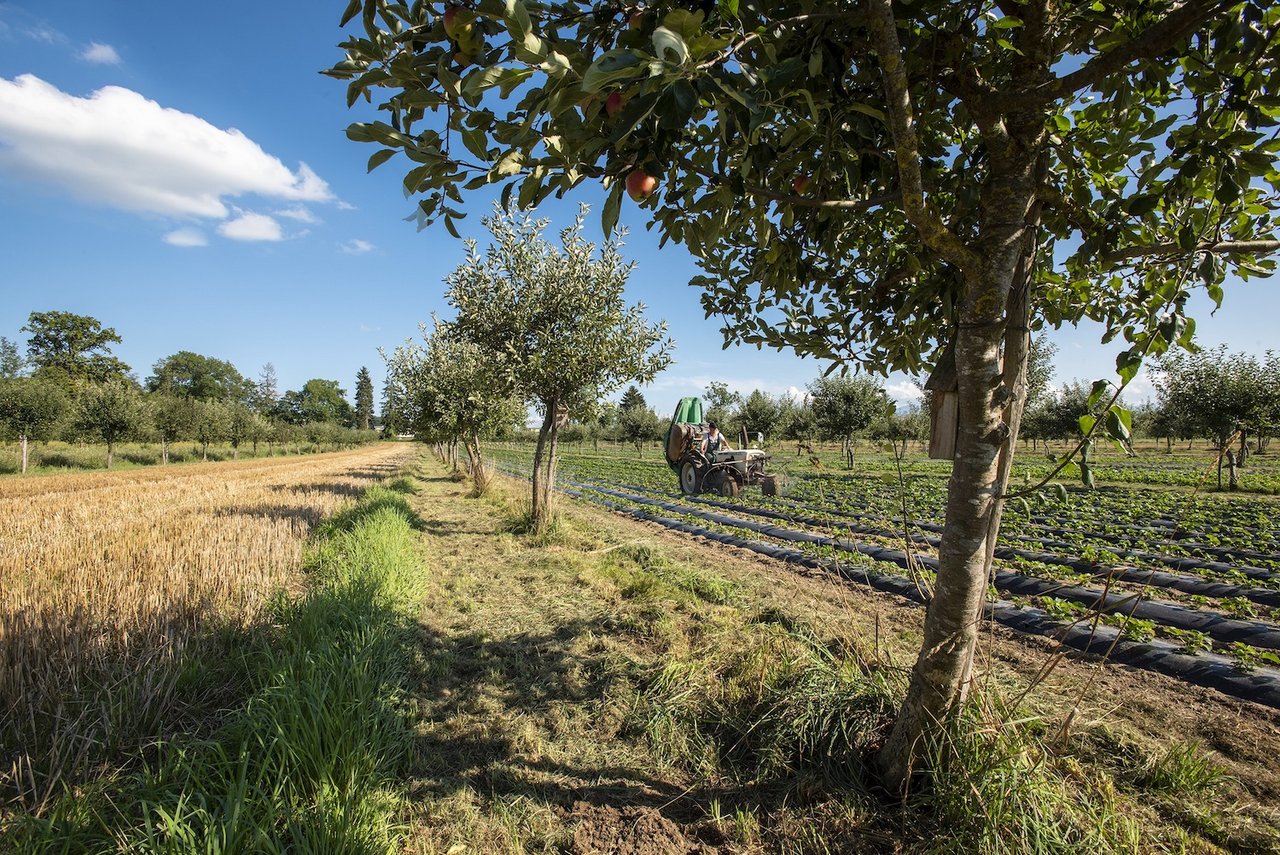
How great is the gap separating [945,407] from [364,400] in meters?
157

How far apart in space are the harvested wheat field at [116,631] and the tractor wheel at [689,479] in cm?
1171

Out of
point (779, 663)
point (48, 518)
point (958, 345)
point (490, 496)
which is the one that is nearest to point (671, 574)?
point (779, 663)

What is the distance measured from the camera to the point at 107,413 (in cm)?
3111

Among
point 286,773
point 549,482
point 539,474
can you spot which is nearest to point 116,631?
point 286,773

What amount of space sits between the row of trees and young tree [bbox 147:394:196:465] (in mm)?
65

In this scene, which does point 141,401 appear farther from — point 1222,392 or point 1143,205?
point 1222,392

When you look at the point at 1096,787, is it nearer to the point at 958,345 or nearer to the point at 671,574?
the point at 958,345

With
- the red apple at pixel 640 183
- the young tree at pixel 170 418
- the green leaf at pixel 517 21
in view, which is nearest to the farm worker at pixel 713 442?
the red apple at pixel 640 183

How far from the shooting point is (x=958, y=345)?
238 centimetres

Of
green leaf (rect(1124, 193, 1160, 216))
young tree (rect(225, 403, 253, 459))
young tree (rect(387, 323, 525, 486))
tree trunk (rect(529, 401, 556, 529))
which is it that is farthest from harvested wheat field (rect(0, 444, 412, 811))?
young tree (rect(225, 403, 253, 459))

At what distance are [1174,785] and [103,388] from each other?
47817 millimetres

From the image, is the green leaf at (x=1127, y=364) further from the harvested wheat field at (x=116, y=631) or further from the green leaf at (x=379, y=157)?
the harvested wheat field at (x=116, y=631)

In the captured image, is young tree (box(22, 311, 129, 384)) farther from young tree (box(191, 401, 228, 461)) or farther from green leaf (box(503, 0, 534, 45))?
green leaf (box(503, 0, 534, 45))

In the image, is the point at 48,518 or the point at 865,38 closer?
the point at 865,38
